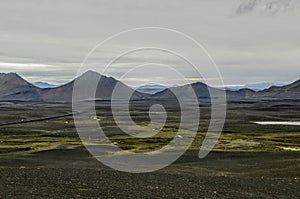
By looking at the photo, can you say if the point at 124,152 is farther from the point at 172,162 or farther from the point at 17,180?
the point at 17,180

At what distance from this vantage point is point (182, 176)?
2414 centimetres

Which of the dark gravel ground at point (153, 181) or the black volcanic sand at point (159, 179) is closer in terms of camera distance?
the dark gravel ground at point (153, 181)

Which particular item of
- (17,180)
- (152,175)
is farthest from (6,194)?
(152,175)

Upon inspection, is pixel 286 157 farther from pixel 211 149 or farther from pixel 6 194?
pixel 6 194

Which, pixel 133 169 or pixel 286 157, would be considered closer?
pixel 133 169

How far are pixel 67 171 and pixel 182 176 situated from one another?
663 cm

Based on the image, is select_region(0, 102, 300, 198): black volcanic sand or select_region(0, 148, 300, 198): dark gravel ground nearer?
select_region(0, 148, 300, 198): dark gravel ground

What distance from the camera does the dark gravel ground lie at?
1916 cm

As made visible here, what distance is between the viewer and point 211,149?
4081 centimetres

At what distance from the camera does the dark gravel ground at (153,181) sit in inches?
754

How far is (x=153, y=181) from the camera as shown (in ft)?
73.9

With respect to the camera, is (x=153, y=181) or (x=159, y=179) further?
(x=159, y=179)

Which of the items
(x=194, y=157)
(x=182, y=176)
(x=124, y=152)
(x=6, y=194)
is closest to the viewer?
(x=6, y=194)

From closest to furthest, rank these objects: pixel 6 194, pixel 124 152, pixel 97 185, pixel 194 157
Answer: pixel 6 194
pixel 97 185
pixel 194 157
pixel 124 152
